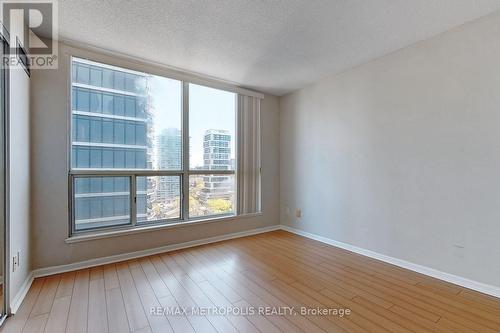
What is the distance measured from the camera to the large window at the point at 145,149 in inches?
109

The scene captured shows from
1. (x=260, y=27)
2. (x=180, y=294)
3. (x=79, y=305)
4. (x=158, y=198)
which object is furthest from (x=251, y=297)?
(x=260, y=27)

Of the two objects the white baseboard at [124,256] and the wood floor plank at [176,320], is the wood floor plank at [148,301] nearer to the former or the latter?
the wood floor plank at [176,320]

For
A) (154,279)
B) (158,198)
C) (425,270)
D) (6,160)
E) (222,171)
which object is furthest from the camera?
(222,171)

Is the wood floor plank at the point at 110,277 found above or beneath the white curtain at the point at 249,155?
beneath

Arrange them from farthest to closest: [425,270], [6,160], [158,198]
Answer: [158,198], [425,270], [6,160]

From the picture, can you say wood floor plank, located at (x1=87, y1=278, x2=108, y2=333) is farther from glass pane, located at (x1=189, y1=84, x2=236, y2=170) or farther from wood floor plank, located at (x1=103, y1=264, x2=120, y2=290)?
glass pane, located at (x1=189, y1=84, x2=236, y2=170)

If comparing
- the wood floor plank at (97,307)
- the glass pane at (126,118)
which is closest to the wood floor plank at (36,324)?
the wood floor plank at (97,307)

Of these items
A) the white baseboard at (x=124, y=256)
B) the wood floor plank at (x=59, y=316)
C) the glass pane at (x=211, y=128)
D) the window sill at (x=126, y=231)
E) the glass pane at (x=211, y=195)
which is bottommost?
the wood floor plank at (x=59, y=316)

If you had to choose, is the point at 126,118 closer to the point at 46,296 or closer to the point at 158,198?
the point at 158,198

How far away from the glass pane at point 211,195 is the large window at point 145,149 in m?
0.02

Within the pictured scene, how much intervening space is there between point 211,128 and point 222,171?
2.43 ft

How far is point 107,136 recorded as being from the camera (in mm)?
2893

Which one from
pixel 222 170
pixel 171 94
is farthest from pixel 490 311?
pixel 171 94

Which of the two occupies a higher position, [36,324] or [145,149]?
[145,149]
